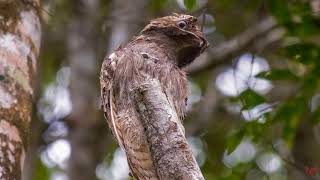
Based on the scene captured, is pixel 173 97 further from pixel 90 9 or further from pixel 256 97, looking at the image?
pixel 90 9

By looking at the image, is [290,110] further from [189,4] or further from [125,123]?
[125,123]

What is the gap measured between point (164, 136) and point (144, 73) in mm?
282

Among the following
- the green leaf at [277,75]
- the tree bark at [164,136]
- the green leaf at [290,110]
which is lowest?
the tree bark at [164,136]

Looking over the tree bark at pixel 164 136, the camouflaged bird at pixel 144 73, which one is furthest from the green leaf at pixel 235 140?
the tree bark at pixel 164 136

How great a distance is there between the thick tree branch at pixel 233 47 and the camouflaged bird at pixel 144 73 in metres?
2.84

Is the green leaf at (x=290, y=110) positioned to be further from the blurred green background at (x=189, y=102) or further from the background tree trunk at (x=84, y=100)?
the background tree trunk at (x=84, y=100)

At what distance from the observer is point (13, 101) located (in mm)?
2047

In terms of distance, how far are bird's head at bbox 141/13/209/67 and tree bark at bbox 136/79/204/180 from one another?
0.22m

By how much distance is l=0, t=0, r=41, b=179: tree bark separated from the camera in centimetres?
194

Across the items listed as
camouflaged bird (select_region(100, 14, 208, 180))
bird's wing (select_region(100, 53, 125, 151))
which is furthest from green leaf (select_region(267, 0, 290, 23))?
bird's wing (select_region(100, 53, 125, 151))

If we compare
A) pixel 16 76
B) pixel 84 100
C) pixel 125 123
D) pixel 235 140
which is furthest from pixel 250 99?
pixel 84 100

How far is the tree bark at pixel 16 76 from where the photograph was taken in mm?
1940

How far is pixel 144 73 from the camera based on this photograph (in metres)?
1.59

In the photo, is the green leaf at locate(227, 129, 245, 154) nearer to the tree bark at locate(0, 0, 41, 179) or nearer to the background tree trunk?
the tree bark at locate(0, 0, 41, 179)
